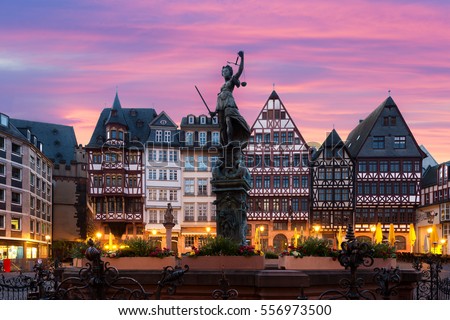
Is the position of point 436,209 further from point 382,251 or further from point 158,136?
point 382,251

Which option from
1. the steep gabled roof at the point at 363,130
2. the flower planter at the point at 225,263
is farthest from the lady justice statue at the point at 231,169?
the steep gabled roof at the point at 363,130

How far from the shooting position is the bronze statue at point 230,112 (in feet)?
62.3

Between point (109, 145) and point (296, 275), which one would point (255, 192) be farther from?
point (296, 275)

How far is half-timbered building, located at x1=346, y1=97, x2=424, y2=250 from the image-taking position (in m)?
62.4

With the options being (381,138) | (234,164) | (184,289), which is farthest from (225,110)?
(381,138)

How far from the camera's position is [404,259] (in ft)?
167

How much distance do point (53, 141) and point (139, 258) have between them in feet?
198

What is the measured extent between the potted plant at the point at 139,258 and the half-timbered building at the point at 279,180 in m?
44.7

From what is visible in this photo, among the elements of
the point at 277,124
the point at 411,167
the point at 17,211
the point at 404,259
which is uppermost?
the point at 277,124

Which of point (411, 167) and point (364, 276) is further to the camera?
point (411, 167)

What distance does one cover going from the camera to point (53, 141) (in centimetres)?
7406

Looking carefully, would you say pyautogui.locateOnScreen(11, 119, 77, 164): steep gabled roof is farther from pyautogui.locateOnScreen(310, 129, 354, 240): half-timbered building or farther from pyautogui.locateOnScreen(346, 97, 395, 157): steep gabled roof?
pyautogui.locateOnScreen(346, 97, 395, 157): steep gabled roof

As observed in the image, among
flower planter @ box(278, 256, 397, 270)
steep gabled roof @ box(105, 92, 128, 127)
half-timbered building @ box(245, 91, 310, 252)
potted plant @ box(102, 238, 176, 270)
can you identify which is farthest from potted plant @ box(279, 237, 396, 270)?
steep gabled roof @ box(105, 92, 128, 127)

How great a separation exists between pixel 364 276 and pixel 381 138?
48.9m
